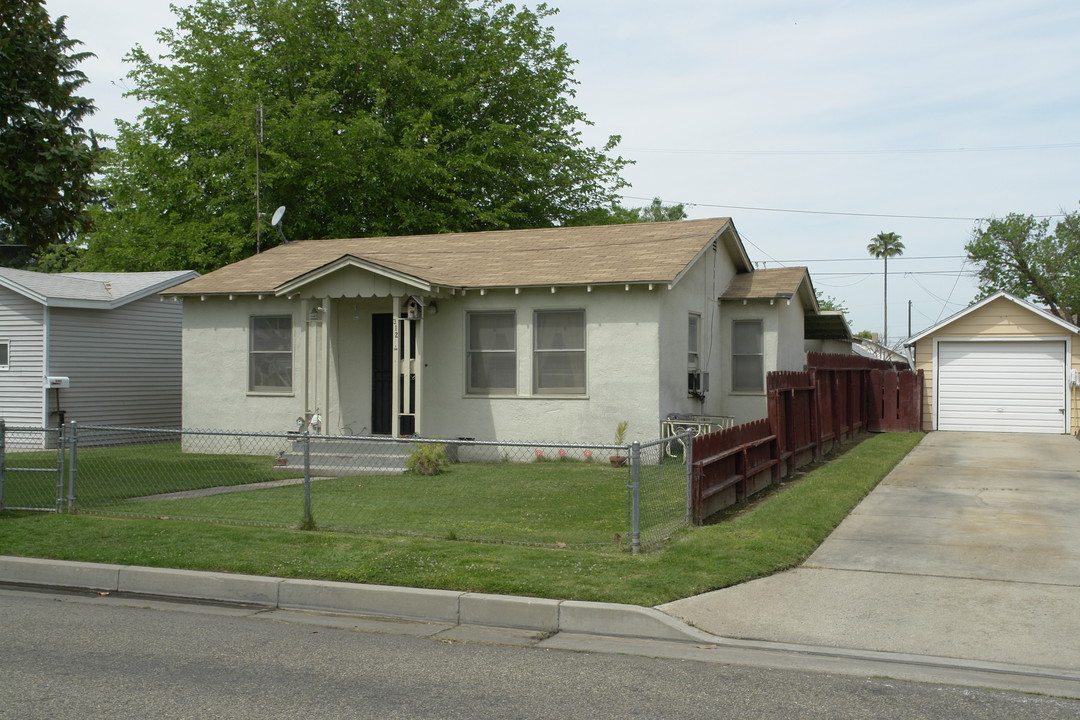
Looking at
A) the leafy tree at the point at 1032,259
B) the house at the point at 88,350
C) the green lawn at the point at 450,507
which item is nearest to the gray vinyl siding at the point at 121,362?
the house at the point at 88,350

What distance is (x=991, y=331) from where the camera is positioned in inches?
904

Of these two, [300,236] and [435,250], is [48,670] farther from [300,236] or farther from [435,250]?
[300,236]

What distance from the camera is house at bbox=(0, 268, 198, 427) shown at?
19641 mm

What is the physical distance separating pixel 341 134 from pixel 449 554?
23.5 metres

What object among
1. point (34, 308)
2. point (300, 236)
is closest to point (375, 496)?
point (34, 308)

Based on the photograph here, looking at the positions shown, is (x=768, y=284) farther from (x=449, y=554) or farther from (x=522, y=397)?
(x=449, y=554)

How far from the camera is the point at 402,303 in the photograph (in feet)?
54.5

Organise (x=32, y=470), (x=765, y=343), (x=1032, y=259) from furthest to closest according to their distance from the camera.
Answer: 1. (x=1032, y=259)
2. (x=765, y=343)
3. (x=32, y=470)

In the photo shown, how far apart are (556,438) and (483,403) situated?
57.8 inches

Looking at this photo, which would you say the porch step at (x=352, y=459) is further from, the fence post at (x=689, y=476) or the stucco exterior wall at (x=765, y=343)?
the stucco exterior wall at (x=765, y=343)

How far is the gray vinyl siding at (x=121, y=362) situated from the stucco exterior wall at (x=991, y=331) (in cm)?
1758

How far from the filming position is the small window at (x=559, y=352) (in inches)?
646

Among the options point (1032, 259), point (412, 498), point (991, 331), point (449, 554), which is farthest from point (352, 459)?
point (1032, 259)

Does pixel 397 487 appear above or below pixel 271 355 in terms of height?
below
